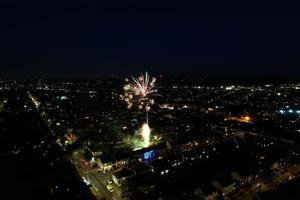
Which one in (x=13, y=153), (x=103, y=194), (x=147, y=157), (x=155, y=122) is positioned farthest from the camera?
(x=155, y=122)

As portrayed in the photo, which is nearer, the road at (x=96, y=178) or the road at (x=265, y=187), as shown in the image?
the road at (x=265, y=187)

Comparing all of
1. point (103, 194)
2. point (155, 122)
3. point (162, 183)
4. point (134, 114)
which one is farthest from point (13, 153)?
point (134, 114)

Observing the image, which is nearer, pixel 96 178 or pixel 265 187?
pixel 265 187

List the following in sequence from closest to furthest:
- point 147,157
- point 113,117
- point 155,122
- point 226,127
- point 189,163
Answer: point 189,163, point 147,157, point 226,127, point 155,122, point 113,117

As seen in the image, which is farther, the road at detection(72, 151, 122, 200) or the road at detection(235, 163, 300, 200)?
the road at detection(72, 151, 122, 200)

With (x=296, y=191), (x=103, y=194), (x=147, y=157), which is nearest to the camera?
(x=296, y=191)

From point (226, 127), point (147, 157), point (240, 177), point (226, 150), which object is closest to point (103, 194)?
point (147, 157)

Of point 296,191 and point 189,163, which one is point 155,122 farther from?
point 296,191

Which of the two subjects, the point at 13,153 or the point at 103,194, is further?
the point at 13,153

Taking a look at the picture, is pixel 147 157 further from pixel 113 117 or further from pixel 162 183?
pixel 113 117
